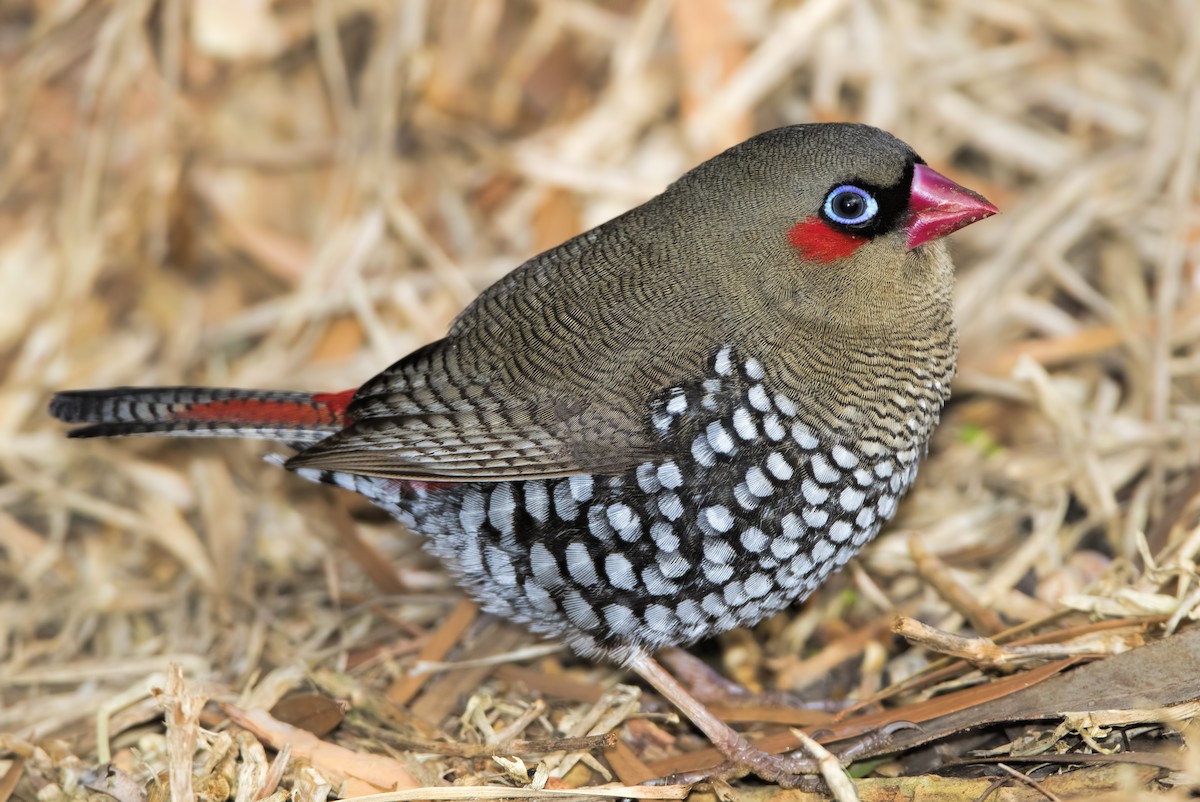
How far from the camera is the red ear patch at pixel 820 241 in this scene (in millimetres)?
3131

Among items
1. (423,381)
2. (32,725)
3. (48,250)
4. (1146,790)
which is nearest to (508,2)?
(48,250)

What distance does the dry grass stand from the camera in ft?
11.7

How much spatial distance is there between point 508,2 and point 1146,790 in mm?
3994

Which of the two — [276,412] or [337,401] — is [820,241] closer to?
[337,401]

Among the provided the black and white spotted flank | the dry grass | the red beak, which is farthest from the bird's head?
the dry grass

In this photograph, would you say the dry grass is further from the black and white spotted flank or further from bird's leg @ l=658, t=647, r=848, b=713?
the black and white spotted flank

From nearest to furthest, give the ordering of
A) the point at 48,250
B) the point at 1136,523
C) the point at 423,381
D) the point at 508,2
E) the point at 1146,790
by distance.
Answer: the point at 1146,790
the point at 423,381
the point at 1136,523
the point at 48,250
the point at 508,2

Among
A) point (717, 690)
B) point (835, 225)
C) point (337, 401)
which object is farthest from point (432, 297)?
point (835, 225)

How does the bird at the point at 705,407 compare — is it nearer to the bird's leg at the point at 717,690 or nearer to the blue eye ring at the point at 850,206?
the blue eye ring at the point at 850,206

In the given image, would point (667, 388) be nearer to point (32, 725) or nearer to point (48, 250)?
point (32, 725)

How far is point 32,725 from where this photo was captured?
11.6ft

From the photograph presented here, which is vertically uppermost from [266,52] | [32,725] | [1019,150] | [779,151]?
[266,52]

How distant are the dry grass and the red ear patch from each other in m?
0.97

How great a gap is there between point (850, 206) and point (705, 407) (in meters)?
0.62
